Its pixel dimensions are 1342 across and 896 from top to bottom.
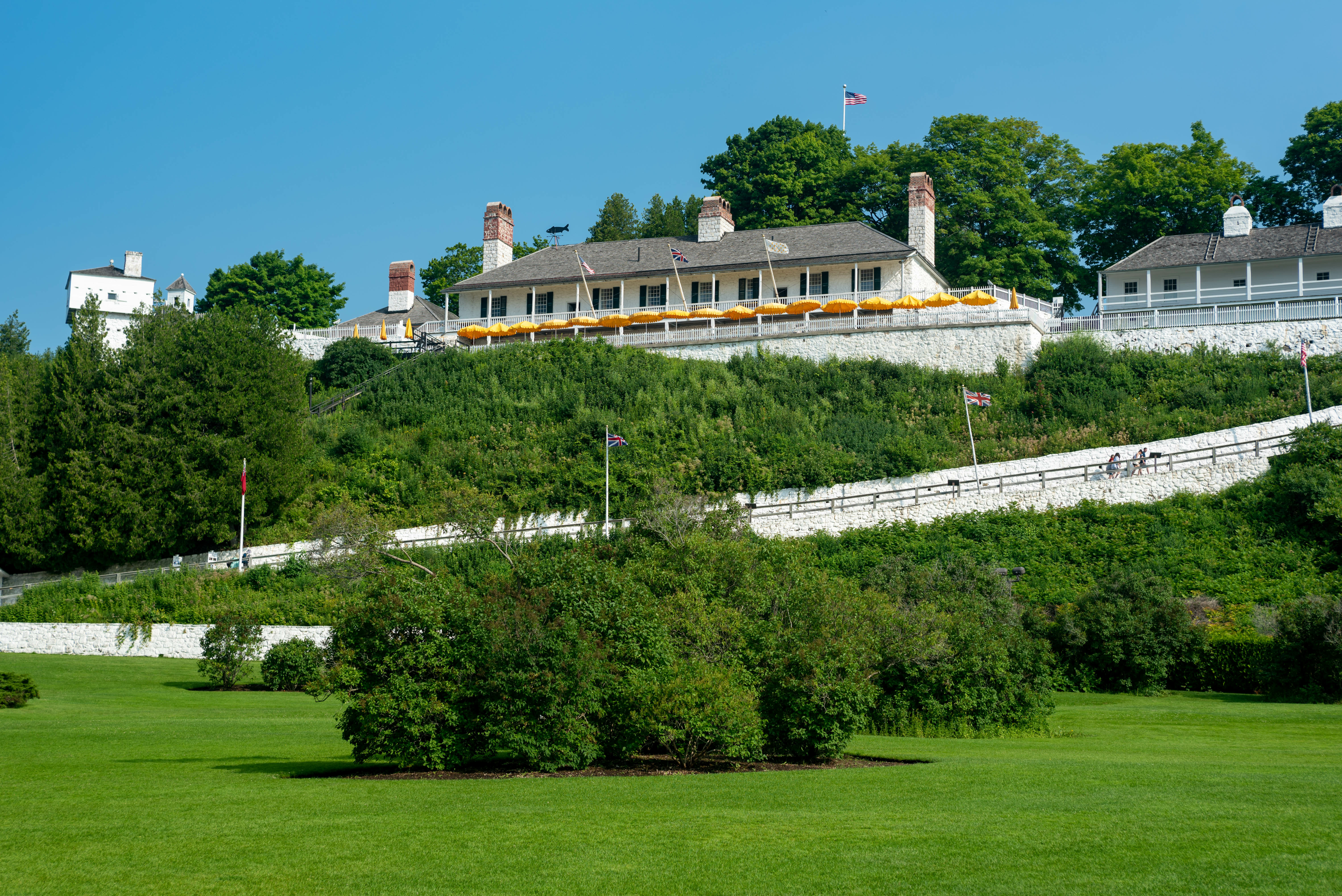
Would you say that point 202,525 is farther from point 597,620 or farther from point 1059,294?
point 1059,294

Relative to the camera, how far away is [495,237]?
6206 cm

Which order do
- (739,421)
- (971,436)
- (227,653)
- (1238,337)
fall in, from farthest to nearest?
(1238,337), (739,421), (971,436), (227,653)

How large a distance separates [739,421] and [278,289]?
47312 mm

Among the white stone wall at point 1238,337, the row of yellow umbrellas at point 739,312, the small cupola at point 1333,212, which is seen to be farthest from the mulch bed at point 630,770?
the small cupola at point 1333,212

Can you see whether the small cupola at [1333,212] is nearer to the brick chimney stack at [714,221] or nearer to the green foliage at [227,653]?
the brick chimney stack at [714,221]

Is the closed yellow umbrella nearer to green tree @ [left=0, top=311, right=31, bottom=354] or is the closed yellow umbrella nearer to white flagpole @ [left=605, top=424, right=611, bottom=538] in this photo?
white flagpole @ [left=605, top=424, right=611, bottom=538]

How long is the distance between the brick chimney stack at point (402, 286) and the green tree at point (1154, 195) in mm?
36111

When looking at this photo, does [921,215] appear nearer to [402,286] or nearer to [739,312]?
[739,312]

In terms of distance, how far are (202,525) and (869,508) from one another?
69.4 ft

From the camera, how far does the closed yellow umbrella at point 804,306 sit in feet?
159

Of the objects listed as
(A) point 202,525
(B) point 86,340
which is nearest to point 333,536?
(A) point 202,525

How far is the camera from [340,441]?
44.5 meters

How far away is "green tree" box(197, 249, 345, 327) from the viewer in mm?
78875

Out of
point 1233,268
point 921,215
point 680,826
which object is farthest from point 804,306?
point 680,826
